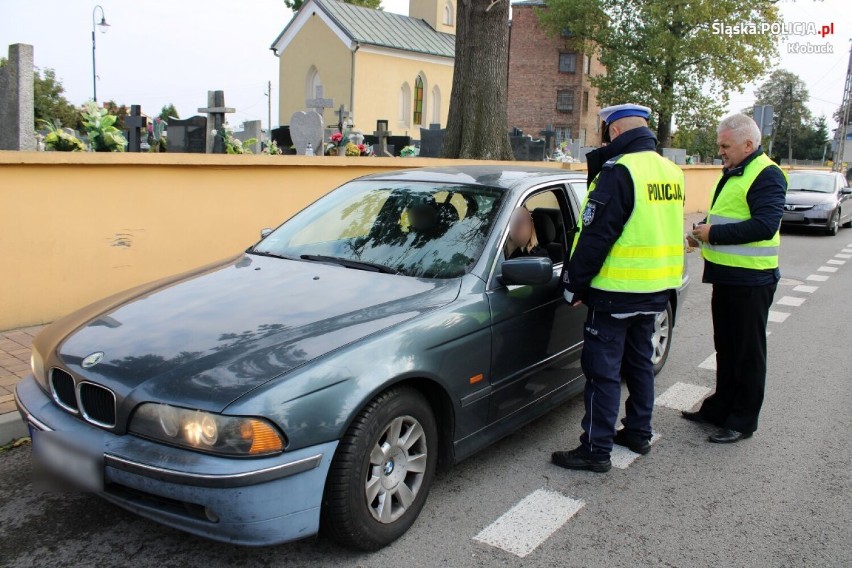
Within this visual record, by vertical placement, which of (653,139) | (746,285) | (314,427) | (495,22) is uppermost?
(495,22)

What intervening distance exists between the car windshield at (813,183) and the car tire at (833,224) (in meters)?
0.67

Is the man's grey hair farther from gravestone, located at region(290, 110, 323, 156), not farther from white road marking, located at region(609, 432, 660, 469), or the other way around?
gravestone, located at region(290, 110, 323, 156)

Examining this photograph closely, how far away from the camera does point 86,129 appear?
7859 mm

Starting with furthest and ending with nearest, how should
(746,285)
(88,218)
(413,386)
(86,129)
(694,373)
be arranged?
1. (86,129)
2. (88,218)
3. (694,373)
4. (746,285)
5. (413,386)

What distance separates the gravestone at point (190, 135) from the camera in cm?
987

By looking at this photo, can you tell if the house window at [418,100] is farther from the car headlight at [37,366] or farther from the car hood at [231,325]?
the car headlight at [37,366]

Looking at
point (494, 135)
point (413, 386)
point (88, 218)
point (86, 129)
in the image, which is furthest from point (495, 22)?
point (413, 386)

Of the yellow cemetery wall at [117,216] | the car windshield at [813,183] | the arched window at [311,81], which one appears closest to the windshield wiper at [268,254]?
the yellow cemetery wall at [117,216]

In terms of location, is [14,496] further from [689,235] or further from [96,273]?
[689,235]

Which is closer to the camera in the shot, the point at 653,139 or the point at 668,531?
the point at 668,531

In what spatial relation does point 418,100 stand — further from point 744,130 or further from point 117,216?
point 744,130

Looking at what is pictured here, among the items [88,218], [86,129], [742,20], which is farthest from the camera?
[742,20]

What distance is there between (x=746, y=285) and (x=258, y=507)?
119 inches

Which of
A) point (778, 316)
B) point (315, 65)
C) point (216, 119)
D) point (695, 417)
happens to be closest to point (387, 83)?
point (315, 65)
